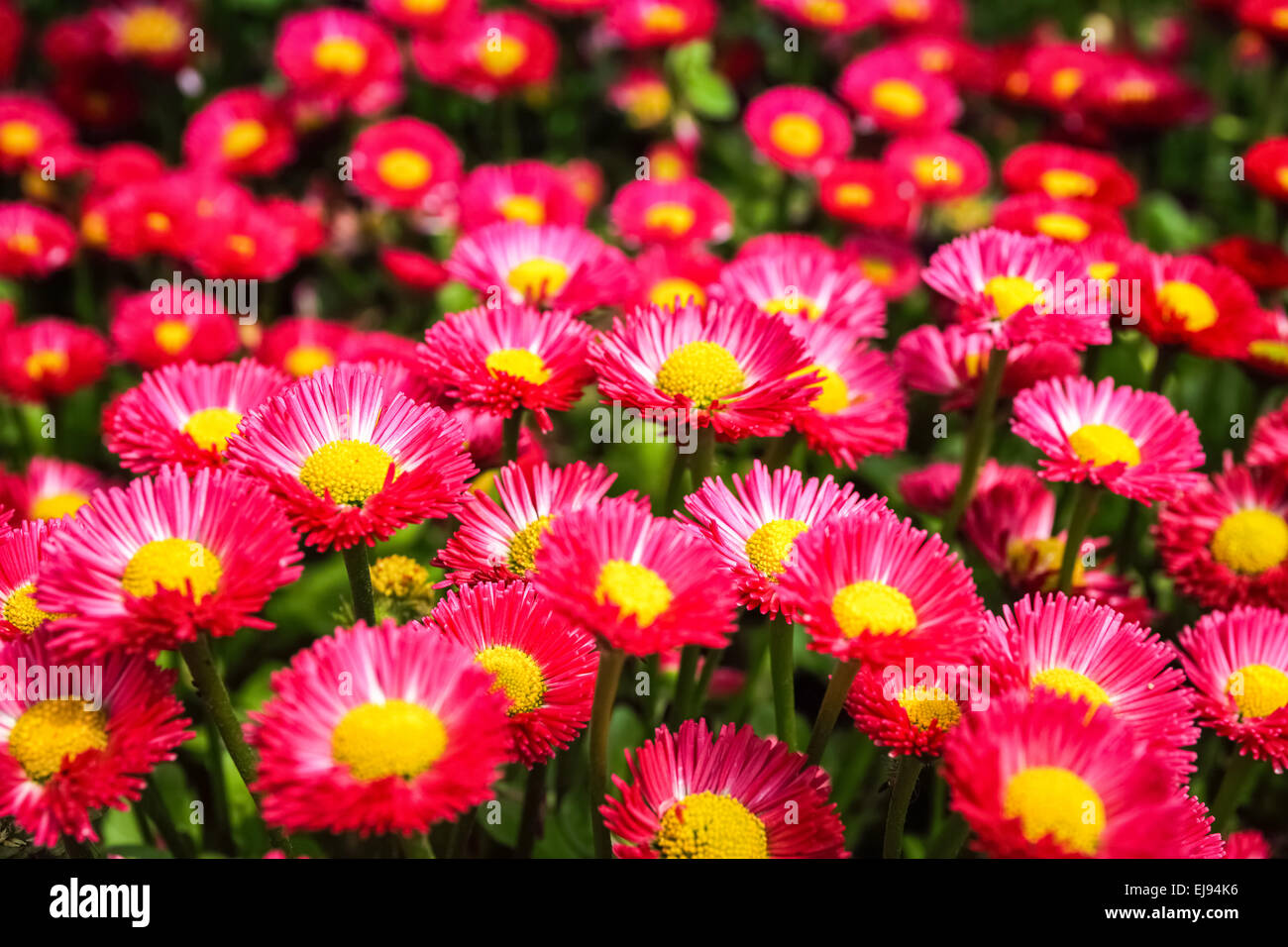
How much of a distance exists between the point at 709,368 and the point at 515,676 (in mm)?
427

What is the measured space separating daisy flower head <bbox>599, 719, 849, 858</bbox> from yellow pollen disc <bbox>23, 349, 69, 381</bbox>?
1452 millimetres

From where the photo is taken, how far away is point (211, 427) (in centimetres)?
137

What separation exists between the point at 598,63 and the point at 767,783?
2.67 metres

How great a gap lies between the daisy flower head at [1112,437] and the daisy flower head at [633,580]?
1.90ft

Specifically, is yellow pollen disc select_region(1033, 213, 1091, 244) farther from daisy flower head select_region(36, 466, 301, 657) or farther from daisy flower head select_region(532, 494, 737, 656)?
daisy flower head select_region(36, 466, 301, 657)

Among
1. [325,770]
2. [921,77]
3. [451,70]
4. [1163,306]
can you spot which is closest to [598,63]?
[451,70]

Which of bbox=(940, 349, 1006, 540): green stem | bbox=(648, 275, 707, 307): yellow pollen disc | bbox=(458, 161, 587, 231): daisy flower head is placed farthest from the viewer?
bbox=(458, 161, 587, 231): daisy flower head

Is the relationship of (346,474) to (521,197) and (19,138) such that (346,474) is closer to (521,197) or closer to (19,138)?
(521,197)

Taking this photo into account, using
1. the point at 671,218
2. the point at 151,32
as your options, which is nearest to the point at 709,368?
the point at 671,218

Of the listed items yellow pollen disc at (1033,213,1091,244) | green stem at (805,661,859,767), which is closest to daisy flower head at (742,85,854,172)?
yellow pollen disc at (1033,213,1091,244)

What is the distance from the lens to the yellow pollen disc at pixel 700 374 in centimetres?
128

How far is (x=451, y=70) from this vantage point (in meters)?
2.70

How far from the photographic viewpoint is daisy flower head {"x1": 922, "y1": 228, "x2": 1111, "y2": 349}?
1.41 metres

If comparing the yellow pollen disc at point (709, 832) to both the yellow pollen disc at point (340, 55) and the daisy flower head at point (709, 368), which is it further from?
the yellow pollen disc at point (340, 55)
